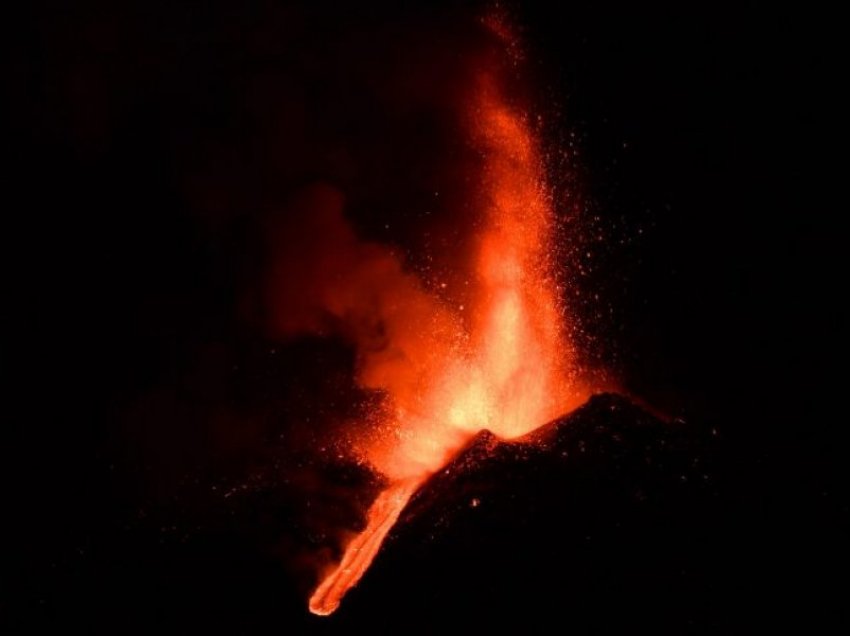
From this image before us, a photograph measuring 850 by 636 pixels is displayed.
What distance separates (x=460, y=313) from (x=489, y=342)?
69cm

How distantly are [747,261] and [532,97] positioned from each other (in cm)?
306

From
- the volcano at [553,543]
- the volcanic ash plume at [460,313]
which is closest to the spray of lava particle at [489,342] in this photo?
the volcanic ash plume at [460,313]

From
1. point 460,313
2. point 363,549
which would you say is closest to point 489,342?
point 460,313

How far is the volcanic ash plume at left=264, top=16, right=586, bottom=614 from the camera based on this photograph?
738cm

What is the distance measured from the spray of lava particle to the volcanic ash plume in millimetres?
15

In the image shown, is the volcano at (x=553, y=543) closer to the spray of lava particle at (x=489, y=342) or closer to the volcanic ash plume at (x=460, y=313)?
the spray of lava particle at (x=489, y=342)

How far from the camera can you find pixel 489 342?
8.36m

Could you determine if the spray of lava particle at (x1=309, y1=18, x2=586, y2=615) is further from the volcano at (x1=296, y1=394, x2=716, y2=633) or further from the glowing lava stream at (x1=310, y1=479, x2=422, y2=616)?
the volcano at (x1=296, y1=394, x2=716, y2=633)

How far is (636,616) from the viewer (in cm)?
441

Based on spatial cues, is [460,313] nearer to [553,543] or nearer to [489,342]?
[489,342]

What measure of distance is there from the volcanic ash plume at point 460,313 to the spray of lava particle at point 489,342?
15 mm

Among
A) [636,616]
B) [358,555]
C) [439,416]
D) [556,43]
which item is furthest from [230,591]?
[556,43]

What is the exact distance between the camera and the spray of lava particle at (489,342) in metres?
7.22

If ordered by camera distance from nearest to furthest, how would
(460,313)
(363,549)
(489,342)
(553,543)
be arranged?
(553,543), (363,549), (489,342), (460,313)
